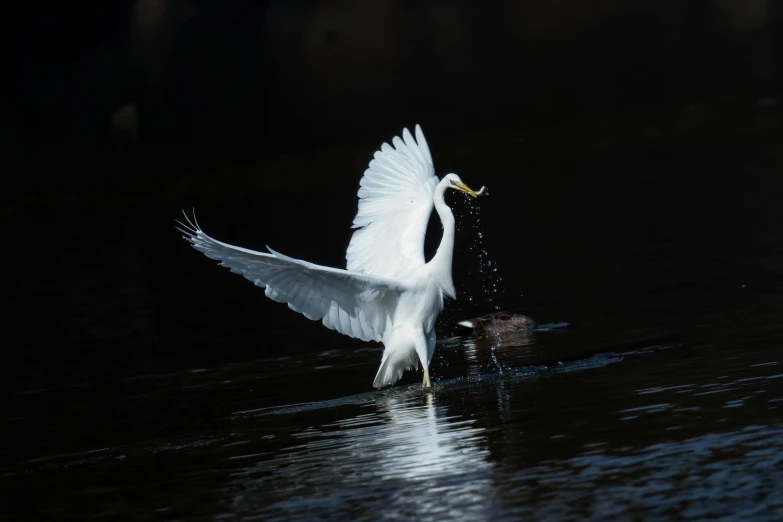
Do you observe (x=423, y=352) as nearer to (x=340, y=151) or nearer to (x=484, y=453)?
(x=484, y=453)

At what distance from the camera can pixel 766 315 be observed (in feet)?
47.6

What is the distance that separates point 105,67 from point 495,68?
784 inches

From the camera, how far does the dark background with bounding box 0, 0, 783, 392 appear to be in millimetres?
19094

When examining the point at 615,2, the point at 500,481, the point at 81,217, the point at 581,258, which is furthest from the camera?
the point at 615,2

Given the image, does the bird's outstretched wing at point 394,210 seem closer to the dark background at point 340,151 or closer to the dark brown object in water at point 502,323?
the dark brown object in water at point 502,323

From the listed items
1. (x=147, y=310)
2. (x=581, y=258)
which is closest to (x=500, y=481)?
(x=581, y=258)

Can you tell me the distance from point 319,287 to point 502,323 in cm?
336

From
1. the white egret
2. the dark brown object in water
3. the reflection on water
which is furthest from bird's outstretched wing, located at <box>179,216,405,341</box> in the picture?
the dark brown object in water

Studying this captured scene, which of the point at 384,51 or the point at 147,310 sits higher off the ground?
the point at 384,51

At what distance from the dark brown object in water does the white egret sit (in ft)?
5.23

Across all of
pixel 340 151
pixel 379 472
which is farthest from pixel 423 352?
pixel 340 151

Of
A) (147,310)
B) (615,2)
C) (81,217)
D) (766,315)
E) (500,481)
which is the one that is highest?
(615,2)

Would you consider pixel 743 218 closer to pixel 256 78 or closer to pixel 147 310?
pixel 147 310

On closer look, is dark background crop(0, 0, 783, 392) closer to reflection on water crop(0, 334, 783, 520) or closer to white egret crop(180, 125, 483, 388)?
white egret crop(180, 125, 483, 388)
